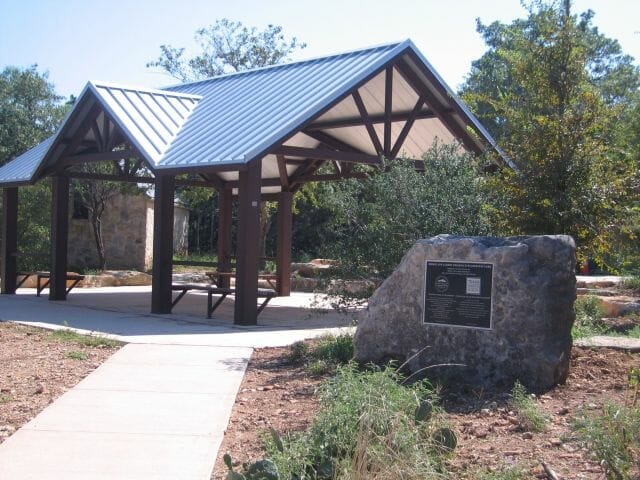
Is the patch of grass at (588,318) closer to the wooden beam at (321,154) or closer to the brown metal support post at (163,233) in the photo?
the wooden beam at (321,154)

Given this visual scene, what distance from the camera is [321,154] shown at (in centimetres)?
1463

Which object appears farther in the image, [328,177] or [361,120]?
[328,177]

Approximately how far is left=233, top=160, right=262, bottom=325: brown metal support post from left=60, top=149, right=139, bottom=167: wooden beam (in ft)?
9.65

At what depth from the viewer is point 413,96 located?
16266 mm

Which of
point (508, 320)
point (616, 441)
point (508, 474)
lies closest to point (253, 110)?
point (508, 320)

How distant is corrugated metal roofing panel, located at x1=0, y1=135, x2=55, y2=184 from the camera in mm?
17281

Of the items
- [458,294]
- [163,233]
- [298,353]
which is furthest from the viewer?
[163,233]

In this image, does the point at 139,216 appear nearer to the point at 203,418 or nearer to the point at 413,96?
the point at 413,96

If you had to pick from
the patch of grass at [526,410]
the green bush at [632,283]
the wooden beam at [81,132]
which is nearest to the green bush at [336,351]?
the patch of grass at [526,410]

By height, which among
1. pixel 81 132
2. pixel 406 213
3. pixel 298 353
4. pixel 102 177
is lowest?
pixel 298 353

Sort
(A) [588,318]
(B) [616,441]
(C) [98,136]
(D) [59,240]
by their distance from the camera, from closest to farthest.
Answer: (B) [616,441] → (A) [588,318] → (C) [98,136] → (D) [59,240]

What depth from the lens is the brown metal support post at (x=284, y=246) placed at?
19.9 m

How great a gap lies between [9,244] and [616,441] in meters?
17.0

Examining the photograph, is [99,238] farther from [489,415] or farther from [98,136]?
[489,415]
